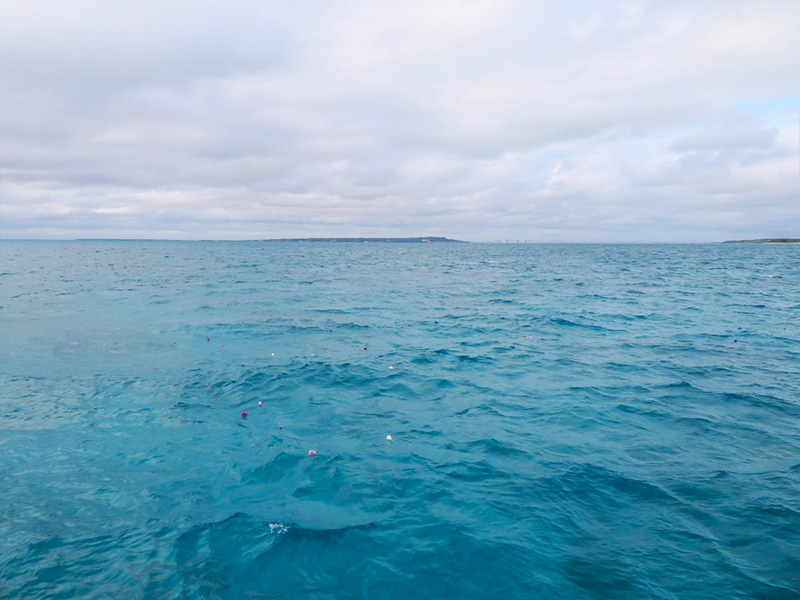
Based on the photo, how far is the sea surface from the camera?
286 inches

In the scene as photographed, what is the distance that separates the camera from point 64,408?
13.3 meters

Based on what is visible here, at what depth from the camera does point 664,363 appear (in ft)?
60.8

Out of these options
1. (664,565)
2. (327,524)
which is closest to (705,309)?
(664,565)

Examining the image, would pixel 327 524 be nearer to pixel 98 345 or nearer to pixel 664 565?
pixel 664 565

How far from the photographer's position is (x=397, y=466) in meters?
10.4

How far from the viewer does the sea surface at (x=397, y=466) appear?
7.27m

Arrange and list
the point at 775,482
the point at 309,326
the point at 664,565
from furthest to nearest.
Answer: the point at 309,326 → the point at 775,482 → the point at 664,565

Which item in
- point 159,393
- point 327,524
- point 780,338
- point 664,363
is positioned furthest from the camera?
point 780,338

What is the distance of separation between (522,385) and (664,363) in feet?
22.6

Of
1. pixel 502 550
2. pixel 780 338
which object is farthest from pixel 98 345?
pixel 780 338

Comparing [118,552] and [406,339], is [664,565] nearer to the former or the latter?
[118,552]

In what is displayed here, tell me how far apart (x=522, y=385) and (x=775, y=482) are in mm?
7519

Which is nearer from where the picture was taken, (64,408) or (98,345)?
(64,408)

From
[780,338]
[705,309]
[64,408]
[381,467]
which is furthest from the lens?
[705,309]
